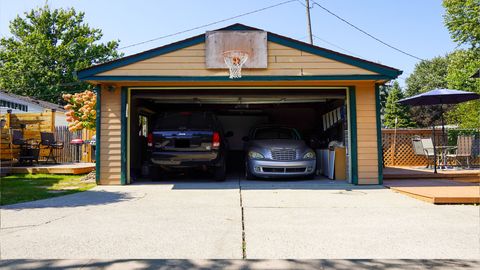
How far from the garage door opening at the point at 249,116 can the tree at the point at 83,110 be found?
1.20m

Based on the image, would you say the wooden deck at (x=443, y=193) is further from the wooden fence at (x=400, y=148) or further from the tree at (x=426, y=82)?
the tree at (x=426, y=82)

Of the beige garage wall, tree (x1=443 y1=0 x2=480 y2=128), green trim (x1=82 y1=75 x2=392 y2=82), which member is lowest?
green trim (x1=82 y1=75 x2=392 y2=82)

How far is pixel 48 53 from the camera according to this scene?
39375 mm

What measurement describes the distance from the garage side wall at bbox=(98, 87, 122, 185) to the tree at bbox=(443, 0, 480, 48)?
31.1 metres

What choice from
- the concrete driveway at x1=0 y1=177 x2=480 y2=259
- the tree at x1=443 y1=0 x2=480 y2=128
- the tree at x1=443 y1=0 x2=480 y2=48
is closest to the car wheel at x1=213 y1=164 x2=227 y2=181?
the concrete driveway at x1=0 y1=177 x2=480 y2=259

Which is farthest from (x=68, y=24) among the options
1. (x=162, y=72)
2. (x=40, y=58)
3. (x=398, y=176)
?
(x=398, y=176)

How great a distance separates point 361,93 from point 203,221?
19.3 ft

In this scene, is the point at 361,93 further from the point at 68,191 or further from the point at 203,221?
the point at 68,191

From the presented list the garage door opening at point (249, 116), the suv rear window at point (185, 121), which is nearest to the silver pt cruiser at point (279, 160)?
the garage door opening at point (249, 116)

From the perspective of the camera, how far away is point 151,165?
909cm

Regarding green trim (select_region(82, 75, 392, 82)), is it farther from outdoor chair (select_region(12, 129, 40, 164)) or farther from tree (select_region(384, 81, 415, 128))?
tree (select_region(384, 81, 415, 128))

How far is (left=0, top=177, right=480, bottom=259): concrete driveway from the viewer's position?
12.0 ft

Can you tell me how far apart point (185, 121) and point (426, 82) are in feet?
159

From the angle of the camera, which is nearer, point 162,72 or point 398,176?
point 162,72
